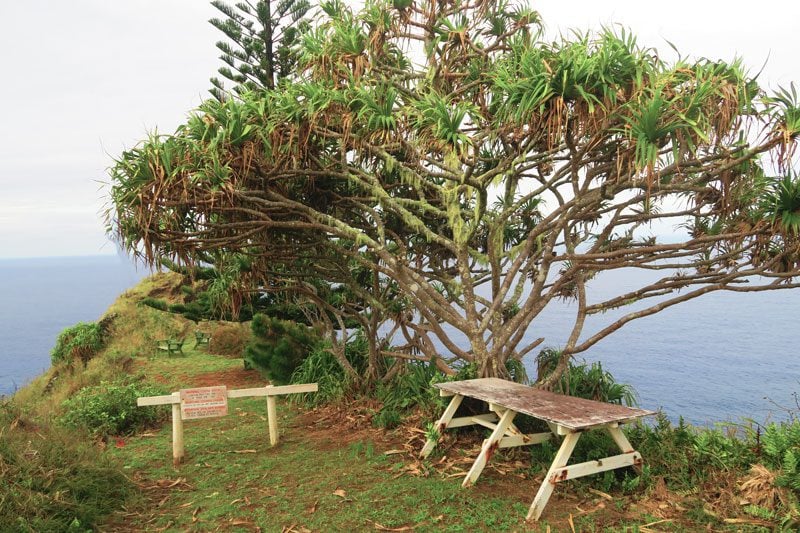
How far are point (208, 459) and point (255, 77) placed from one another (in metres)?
15.1

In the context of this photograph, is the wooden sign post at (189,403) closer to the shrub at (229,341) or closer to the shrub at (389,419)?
the shrub at (389,419)

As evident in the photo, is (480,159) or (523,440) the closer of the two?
(523,440)

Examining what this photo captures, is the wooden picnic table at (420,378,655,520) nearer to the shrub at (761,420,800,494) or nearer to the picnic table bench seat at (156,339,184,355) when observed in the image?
the shrub at (761,420,800,494)

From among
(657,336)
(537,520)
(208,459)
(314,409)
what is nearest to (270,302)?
(314,409)

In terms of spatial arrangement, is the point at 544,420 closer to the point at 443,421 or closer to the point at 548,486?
the point at 548,486

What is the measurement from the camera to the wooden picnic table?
449cm

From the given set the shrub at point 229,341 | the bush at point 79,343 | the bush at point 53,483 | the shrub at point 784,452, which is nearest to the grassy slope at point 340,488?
the bush at point 53,483

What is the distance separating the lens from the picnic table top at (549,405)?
454 cm

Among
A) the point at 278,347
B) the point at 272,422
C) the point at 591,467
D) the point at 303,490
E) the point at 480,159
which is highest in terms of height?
the point at 480,159

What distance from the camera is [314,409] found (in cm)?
884

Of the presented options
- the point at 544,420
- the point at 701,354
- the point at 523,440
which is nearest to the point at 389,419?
the point at 523,440

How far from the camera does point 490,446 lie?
16.6 ft

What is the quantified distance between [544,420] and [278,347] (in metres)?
6.40

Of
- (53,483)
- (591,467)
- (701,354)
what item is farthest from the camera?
(701,354)
